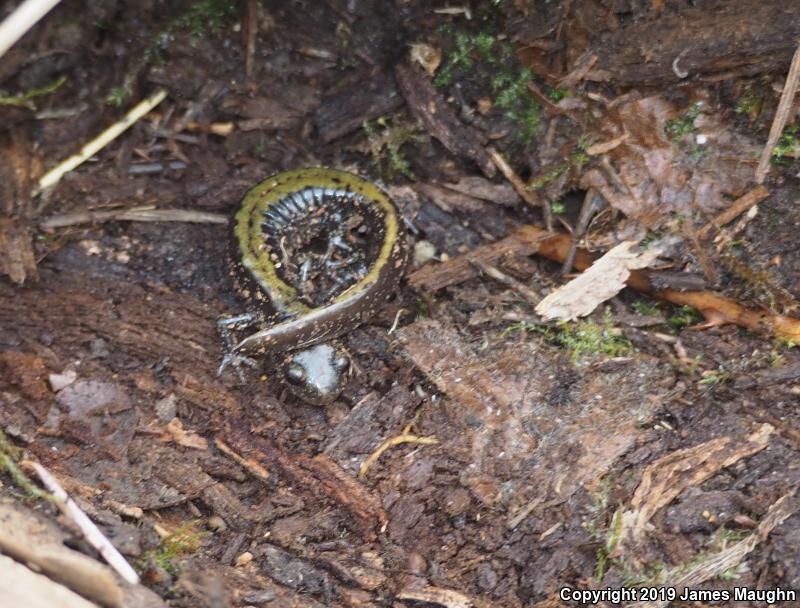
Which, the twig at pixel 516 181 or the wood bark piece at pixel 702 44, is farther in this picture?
the twig at pixel 516 181

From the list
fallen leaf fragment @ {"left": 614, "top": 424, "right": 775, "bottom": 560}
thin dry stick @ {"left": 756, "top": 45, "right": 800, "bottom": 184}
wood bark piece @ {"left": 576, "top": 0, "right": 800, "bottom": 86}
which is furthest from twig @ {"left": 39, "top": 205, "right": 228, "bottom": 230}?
thin dry stick @ {"left": 756, "top": 45, "right": 800, "bottom": 184}

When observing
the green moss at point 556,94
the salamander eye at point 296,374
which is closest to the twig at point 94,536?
the salamander eye at point 296,374

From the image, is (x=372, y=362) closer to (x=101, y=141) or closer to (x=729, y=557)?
(x=729, y=557)

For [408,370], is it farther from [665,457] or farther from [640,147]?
[640,147]

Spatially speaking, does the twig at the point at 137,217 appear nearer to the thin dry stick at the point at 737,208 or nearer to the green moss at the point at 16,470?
the green moss at the point at 16,470

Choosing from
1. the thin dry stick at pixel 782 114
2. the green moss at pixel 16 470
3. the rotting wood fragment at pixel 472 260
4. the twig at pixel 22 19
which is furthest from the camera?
the rotting wood fragment at pixel 472 260

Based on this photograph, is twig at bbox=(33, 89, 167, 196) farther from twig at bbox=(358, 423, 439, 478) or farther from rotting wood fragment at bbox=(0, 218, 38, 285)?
twig at bbox=(358, 423, 439, 478)

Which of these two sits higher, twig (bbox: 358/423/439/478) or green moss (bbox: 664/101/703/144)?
green moss (bbox: 664/101/703/144)

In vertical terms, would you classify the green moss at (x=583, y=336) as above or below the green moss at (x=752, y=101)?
below
